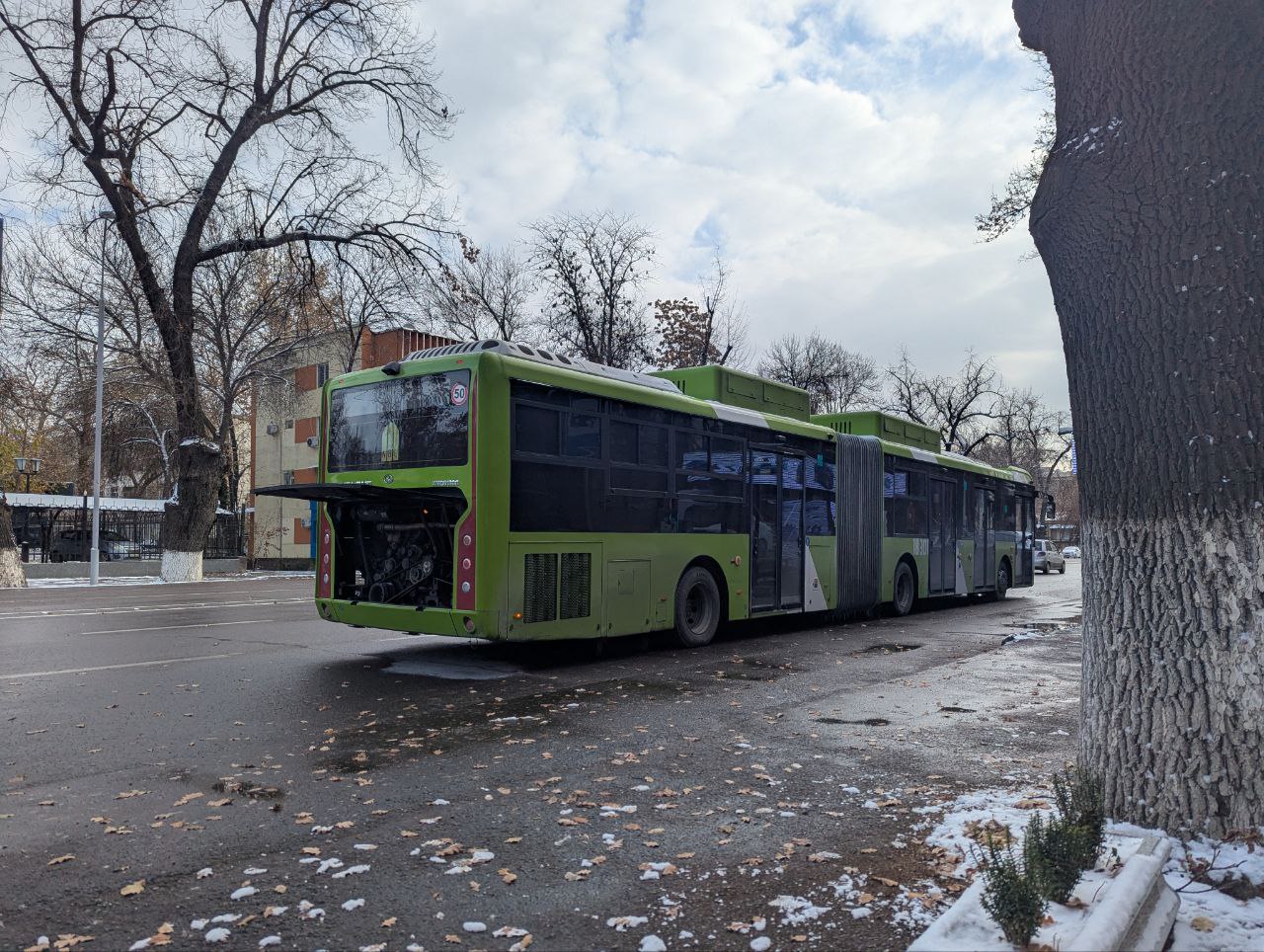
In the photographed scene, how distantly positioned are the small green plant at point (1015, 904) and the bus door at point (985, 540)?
19.6m

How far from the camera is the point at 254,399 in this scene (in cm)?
4728

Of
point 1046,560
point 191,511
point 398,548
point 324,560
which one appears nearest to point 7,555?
point 191,511

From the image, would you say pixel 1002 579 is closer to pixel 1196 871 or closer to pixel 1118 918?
pixel 1196 871

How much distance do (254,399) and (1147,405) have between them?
48.1 metres

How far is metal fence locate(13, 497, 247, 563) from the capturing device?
114ft

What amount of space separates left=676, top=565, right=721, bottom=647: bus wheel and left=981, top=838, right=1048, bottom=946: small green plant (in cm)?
878

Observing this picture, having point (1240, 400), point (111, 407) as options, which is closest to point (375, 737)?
point (1240, 400)

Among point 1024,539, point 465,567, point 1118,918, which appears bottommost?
point 1118,918

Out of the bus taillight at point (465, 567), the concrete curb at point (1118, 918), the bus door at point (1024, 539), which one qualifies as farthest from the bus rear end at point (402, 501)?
the bus door at point (1024, 539)

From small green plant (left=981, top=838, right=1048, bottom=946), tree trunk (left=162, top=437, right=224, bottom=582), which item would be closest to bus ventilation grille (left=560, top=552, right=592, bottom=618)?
small green plant (left=981, top=838, right=1048, bottom=946)

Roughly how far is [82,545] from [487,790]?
118 ft

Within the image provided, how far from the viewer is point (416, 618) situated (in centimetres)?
986

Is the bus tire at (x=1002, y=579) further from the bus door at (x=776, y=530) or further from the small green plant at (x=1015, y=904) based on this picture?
the small green plant at (x=1015, y=904)

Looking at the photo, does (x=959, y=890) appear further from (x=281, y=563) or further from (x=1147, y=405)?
(x=281, y=563)
